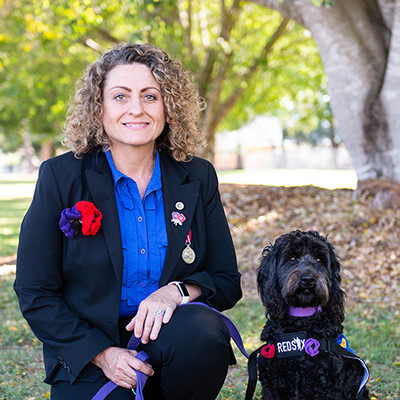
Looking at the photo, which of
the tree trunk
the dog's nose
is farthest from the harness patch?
the tree trunk

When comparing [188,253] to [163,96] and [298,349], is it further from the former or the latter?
[163,96]

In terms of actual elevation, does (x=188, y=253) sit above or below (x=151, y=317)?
above

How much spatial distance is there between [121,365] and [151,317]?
0.93ft

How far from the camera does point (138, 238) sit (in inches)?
105

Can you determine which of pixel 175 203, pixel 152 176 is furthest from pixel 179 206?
pixel 152 176

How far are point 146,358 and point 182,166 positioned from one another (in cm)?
126

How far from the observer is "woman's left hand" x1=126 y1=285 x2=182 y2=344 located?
235 centimetres

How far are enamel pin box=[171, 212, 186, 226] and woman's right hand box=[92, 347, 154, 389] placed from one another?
2.56ft

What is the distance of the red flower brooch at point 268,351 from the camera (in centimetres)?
273

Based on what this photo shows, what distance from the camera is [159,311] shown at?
7.84 ft

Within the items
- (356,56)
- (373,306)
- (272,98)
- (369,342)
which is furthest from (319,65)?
(369,342)

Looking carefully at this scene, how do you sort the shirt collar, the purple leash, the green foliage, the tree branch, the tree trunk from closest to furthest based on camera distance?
1. the purple leash
2. the shirt collar
3. the tree trunk
4. the green foliage
5. the tree branch

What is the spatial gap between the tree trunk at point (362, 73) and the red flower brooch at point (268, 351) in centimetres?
558

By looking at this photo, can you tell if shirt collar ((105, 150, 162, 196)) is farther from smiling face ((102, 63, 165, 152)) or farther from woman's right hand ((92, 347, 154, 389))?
woman's right hand ((92, 347, 154, 389))
